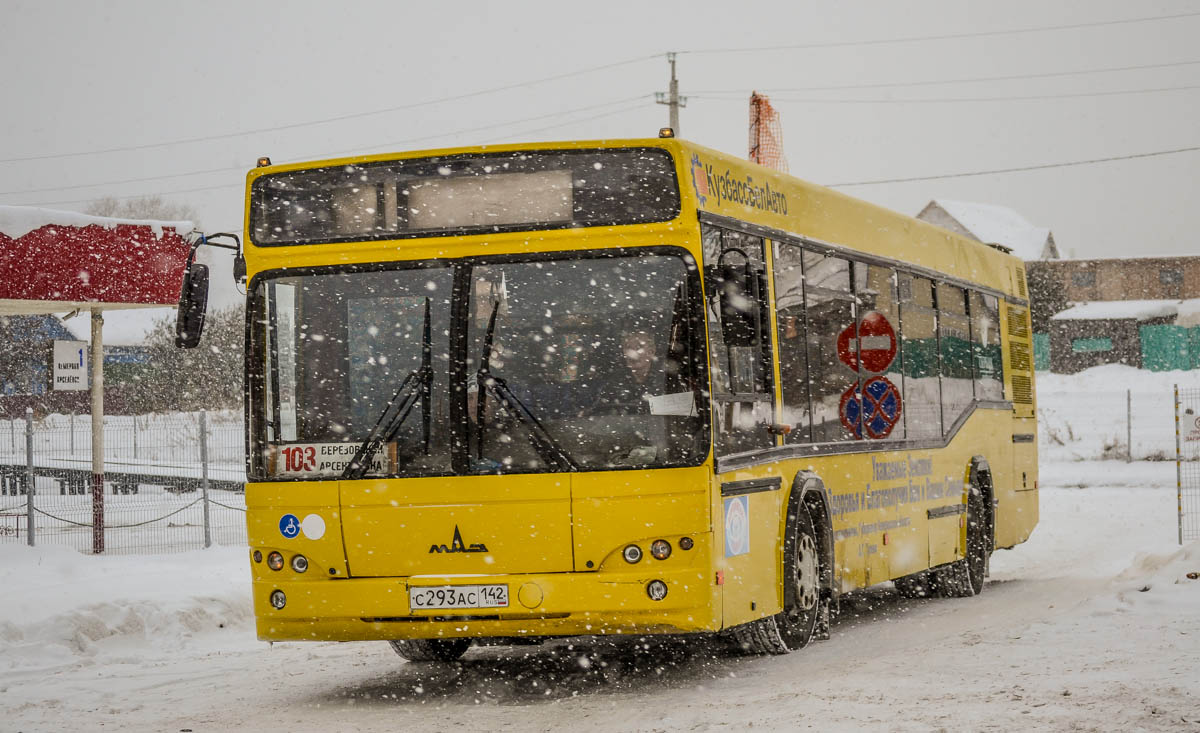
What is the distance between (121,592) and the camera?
574 inches

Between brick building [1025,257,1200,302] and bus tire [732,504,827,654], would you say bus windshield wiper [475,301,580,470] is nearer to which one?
bus tire [732,504,827,654]

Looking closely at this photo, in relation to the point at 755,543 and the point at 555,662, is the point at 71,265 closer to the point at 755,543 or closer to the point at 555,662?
the point at 555,662

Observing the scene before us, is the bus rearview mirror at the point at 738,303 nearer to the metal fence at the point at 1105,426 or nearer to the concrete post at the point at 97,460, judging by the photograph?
the concrete post at the point at 97,460

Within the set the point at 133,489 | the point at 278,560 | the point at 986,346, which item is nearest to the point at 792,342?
the point at 278,560

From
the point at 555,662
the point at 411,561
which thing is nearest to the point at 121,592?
the point at 555,662

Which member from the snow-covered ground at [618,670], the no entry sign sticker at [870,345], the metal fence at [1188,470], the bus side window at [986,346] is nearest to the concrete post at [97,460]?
the snow-covered ground at [618,670]

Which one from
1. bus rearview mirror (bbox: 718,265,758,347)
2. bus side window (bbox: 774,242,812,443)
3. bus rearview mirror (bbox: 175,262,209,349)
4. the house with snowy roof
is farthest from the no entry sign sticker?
the house with snowy roof

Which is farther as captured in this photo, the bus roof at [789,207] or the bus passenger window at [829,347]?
the bus passenger window at [829,347]

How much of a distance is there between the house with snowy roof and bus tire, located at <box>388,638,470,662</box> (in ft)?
262

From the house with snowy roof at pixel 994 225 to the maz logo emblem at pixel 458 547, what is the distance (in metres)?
81.7

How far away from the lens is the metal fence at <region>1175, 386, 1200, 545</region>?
2119 centimetres

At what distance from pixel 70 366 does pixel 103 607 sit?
6.29 m

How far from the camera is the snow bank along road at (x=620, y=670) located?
8180 mm

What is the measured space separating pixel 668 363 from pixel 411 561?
1847mm
